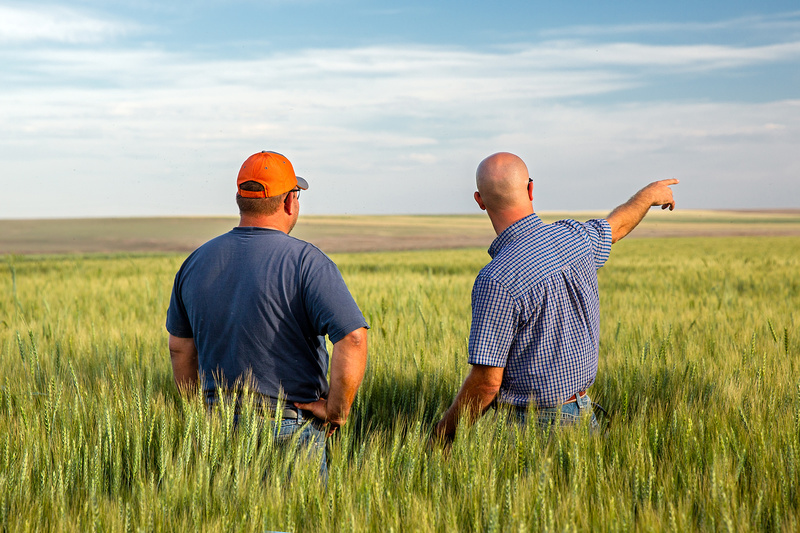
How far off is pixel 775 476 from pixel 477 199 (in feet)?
4.64

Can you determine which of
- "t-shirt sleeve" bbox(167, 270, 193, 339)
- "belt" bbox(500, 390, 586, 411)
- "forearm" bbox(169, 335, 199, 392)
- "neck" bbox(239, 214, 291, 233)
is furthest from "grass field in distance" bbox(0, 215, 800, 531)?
"neck" bbox(239, 214, 291, 233)

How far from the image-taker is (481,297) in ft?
7.79

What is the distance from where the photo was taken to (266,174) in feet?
8.21

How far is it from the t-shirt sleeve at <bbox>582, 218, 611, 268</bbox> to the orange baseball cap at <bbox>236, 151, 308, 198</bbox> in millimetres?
1264

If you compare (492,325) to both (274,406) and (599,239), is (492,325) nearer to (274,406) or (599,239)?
(599,239)

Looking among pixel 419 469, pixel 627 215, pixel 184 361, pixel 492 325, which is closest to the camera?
pixel 419 469

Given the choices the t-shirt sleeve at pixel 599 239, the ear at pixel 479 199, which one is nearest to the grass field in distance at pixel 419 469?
the t-shirt sleeve at pixel 599 239

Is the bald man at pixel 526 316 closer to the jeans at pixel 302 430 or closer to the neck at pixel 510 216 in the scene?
the neck at pixel 510 216

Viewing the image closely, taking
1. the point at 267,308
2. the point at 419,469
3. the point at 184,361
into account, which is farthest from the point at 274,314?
the point at 419,469

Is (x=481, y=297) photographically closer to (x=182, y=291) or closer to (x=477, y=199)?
(x=477, y=199)

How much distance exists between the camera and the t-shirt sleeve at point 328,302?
93.4 inches

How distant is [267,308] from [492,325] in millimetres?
840

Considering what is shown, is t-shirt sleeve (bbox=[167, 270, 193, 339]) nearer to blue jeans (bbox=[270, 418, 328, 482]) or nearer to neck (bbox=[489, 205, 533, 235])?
blue jeans (bbox=[270, 418, 328, 482])

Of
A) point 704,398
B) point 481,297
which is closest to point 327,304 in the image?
point 481,297
